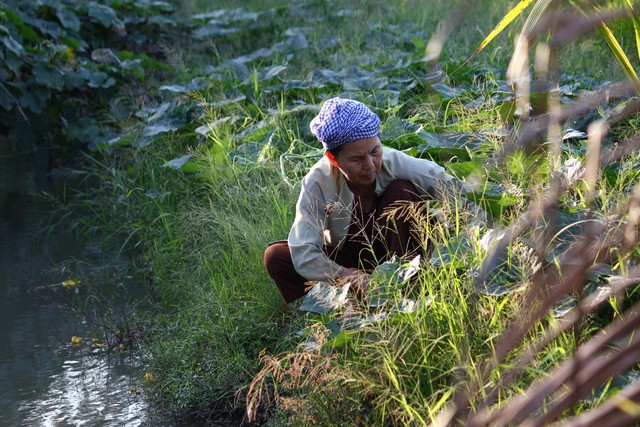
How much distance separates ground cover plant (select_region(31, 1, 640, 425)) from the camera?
122 centimetres

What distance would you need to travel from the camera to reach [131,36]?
29.8ft

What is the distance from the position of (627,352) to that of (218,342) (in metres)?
2.98

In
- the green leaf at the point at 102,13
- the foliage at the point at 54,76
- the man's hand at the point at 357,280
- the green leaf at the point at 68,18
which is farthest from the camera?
the green leaf at the point at 102,13

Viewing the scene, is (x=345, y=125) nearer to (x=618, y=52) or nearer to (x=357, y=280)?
(x=357, y=280)

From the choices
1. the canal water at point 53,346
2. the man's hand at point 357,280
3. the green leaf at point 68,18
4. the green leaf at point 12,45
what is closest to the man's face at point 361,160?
the man's hand at point 357,280

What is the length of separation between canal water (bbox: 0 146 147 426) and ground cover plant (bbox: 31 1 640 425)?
20cm

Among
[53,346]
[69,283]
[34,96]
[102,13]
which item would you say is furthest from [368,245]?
[102,13]

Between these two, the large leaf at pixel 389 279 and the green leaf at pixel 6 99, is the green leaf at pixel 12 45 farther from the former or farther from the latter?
the large leaf at pixel 389 279

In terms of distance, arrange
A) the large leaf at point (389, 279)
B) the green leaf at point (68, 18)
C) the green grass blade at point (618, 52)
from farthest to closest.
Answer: the green leaf at point (68, 18) < the large leaf at point (389, 279) < the green grass blade at point (618, 52)

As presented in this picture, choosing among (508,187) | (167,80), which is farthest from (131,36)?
(508,187)

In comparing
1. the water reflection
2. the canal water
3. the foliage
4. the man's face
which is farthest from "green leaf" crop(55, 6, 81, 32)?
the man's face

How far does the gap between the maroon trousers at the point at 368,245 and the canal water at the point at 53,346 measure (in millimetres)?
807

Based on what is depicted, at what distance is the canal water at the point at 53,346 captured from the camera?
12.1 feet

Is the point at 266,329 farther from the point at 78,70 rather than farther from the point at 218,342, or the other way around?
the point at 78,70
